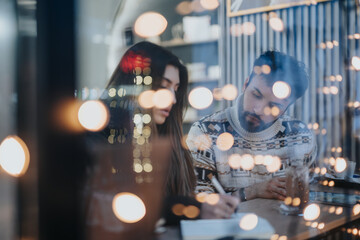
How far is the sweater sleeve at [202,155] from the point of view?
125 centimetres

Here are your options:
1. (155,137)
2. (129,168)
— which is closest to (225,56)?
(155,137)

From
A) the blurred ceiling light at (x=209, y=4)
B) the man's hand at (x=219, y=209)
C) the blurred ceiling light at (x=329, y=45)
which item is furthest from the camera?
the blurred ceiling light at (x=329, y=45)

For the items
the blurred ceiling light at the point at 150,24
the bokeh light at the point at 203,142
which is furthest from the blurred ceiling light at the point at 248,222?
the blurred ceiling light at the point at 150,24

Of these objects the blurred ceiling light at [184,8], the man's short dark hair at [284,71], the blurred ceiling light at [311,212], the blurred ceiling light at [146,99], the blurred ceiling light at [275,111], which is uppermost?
the blurred ceiling light at [184,8]

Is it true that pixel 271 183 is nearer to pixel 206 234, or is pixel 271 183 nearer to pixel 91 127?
pixel 206 234

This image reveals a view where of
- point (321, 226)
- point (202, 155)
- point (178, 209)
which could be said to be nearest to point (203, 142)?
point (202, 155)

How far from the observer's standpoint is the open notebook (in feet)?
3.23

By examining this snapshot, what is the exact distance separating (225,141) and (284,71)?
47 centimetres

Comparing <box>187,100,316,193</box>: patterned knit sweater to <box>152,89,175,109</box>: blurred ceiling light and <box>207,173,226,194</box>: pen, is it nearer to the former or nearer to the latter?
<box>207,173,226,194</box>: pen

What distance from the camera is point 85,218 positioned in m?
0.87

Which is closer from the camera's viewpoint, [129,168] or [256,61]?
[129,168]

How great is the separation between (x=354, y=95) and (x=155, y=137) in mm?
1339

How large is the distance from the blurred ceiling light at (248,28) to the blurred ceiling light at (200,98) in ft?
1.78

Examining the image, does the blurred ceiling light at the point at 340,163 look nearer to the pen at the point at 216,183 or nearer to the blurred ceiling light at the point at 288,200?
the blurred ceiling light at the point at 288,200
